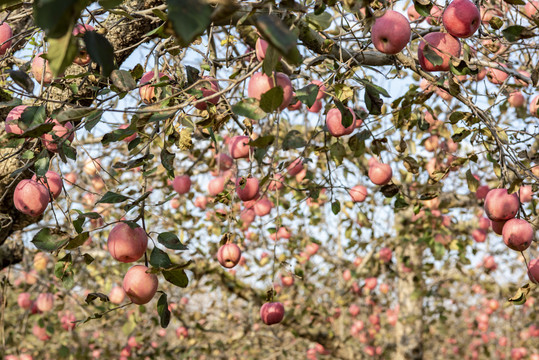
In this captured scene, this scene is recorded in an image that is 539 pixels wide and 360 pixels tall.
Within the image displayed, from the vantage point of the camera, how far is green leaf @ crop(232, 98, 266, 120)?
3.27 ft

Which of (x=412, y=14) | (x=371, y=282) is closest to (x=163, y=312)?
(x=412, y=14)

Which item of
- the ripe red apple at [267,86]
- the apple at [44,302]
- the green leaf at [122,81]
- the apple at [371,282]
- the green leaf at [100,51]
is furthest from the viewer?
the apple at [371,282]

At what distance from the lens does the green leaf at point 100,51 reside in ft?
2.60

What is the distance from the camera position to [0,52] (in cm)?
177

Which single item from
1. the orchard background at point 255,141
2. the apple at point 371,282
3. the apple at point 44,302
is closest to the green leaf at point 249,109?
the orchard background at point 255,141

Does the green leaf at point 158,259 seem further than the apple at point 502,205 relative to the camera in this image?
No

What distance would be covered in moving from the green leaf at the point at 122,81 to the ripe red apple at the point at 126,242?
0.37 m

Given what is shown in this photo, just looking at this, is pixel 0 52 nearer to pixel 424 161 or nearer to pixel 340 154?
pixel 340 154

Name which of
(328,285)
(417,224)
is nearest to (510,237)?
(417,224)

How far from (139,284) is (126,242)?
122 mm

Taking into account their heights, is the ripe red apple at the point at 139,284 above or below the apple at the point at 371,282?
below

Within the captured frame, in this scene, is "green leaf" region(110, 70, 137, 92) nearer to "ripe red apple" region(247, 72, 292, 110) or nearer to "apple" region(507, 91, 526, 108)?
"ripe red apple" region(247, 72, 292, 110)

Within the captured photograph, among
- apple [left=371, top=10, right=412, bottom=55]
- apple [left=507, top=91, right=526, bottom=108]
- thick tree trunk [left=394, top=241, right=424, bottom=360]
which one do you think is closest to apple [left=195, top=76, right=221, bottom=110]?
apple [left=371, top=10, right=412, bottom=55]

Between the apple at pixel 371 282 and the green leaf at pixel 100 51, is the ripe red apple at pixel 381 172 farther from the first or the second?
the apple at pixel 371 282
